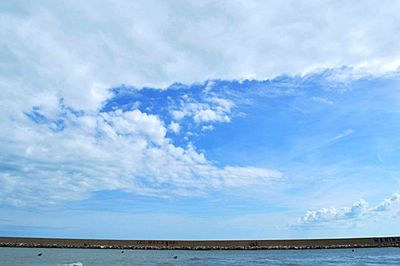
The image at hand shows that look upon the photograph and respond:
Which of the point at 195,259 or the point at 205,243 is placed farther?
the point at 205,243

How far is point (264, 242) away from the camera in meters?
135

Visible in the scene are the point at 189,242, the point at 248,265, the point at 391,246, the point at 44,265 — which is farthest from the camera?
the point at 189,242

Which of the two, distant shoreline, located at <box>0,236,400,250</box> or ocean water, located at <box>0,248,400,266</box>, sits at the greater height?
distant shoreline, located at <box>0,236,400,250</box>

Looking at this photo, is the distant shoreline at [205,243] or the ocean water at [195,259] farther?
the distant shoreline at [205,243]

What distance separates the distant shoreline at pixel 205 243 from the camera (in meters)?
130

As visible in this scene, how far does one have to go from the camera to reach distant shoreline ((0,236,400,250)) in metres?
130

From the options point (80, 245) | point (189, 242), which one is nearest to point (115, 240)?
point (80, 245)

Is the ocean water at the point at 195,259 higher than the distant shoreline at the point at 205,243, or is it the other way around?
the distant shoreline at the point at 205,243

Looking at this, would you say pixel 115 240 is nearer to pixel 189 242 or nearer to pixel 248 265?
pixel 189 242

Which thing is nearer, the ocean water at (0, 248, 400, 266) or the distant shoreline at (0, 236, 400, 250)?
the ocean water at (0, 248, 400, 266)

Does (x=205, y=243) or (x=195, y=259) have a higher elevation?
(x=205, y=243)

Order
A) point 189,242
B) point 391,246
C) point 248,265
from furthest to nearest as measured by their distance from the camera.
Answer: point 189,242 → point 391,246 → point 248,265

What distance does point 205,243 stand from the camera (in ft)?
449

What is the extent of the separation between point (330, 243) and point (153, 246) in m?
59.3
